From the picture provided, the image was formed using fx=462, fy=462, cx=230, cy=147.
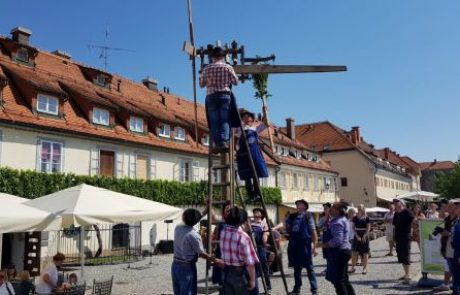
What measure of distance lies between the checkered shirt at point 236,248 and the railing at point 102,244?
14.8 metres

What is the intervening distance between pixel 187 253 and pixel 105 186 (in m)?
17.4

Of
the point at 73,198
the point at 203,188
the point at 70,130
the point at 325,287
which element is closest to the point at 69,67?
the point at 70,130

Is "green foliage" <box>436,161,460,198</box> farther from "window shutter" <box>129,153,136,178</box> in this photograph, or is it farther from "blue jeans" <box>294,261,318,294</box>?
"blue jeans" <box>294,261,318,294</box>

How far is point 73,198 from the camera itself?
389 inches

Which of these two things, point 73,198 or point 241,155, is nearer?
point 241,155

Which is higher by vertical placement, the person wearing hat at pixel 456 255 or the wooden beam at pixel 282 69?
the wooden beam at pixel 282 69

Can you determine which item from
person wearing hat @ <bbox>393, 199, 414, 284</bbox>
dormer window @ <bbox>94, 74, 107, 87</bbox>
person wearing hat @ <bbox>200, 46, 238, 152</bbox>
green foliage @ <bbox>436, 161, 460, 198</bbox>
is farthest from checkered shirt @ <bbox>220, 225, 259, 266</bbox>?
green foliage @ <bbox>436, 161, 460, 198</bbox>

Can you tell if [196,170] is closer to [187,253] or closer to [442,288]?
[442,288]

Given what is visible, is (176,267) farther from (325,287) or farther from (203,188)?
(203,188)

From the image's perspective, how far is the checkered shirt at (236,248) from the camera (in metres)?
5.89

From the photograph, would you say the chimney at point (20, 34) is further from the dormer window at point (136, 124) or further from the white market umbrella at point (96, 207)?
the white market umbrella at point (96, 207)

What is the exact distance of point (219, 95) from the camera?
291 inches

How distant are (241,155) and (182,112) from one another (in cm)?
2792

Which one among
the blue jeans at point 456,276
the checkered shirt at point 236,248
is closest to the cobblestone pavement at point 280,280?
the blue jeans at point 456,276
